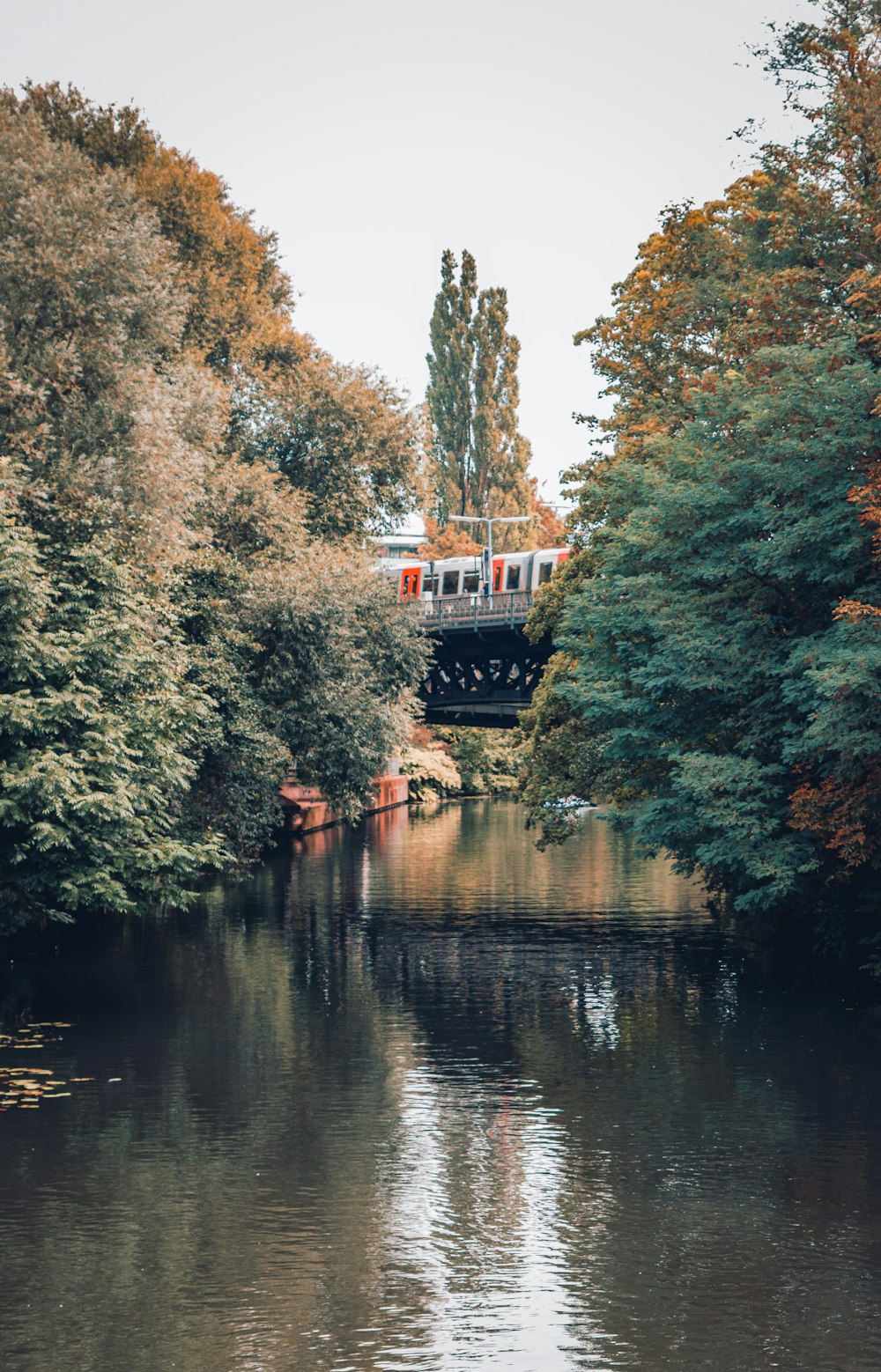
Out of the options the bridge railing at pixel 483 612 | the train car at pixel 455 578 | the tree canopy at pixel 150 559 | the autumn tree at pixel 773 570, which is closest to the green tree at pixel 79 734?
the tree canopy at pixel 150 559

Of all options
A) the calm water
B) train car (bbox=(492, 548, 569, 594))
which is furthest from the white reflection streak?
train car (bbox=(492, 548, 569, 594))

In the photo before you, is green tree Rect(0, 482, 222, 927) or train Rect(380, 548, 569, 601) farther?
train Rect(380, 548, 569, 601)

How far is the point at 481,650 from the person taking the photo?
65188 millimetres

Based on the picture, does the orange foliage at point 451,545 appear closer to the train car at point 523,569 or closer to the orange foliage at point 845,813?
the train car at point 523,569

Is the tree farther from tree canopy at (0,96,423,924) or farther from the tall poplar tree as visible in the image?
the tall poplar tree

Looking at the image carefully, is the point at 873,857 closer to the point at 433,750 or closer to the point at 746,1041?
the point at 746,1041

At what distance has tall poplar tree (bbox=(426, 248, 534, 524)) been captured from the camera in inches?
4013

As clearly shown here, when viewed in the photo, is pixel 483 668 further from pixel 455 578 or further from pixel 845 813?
pixel 845 813

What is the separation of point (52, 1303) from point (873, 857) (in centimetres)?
1873

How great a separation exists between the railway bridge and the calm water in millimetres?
27553

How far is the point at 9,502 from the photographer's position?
3200cm

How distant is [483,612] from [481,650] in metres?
3.26

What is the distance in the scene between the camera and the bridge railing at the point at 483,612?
2400 inches

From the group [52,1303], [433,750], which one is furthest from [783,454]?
[433,750]
